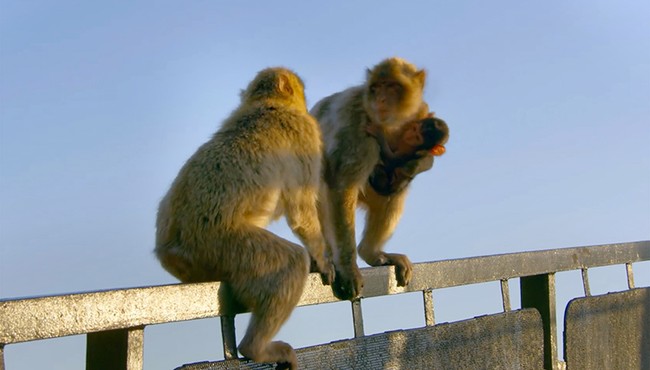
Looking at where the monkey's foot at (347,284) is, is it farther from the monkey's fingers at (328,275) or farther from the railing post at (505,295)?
the railing post at (505,295)

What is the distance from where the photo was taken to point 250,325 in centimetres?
271

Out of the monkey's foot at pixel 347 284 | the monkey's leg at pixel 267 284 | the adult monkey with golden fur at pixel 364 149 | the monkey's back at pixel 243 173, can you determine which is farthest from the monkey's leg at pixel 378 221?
the monkey's leg at pixel 267 284

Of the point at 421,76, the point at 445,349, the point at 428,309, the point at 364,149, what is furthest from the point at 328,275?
the point at 421,76

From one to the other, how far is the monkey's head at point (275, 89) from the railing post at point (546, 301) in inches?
51.6

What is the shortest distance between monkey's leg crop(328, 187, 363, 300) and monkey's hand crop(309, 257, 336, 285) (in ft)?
0.07

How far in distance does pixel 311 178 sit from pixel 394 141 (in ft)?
3.90

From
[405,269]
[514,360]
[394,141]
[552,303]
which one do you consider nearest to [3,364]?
[405,269]

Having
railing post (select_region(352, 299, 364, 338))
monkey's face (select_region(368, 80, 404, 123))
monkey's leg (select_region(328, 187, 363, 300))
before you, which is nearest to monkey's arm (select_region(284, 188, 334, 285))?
monkey's leg (select_region(328, 187, 363, 300))

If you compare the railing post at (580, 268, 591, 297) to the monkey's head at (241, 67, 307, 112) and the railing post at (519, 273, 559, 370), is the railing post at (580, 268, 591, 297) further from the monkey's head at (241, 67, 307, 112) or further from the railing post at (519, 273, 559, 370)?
Result: the monkey's head at (241, 67, 307, 112)

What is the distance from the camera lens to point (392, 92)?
4.58m

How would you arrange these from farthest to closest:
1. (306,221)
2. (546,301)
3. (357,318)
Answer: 1. (546,301)
2. (306,221)
3. (357,318)

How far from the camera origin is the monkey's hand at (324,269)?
316 centimetres

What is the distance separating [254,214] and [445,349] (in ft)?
2.92

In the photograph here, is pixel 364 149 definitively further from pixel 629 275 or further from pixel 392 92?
pixel 629 275
